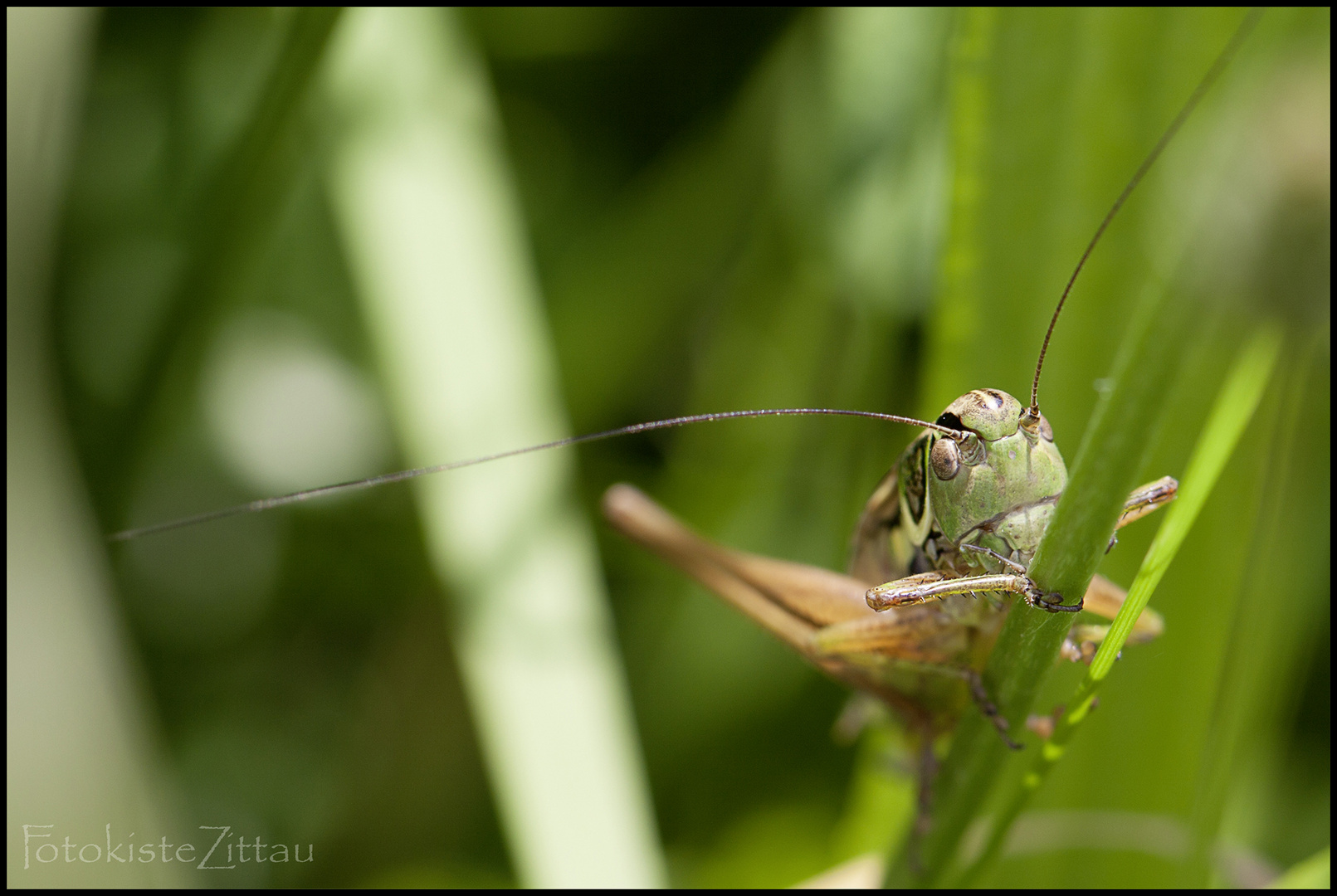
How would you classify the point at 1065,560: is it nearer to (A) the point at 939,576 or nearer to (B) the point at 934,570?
(A) the point at 939,576

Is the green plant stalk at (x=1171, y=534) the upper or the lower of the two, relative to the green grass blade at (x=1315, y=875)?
upper

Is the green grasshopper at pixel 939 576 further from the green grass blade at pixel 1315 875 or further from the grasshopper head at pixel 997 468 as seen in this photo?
the green grass blade at pixel 1315 875

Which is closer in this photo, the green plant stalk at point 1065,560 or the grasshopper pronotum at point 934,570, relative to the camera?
the green plant stalk at point 1065,560

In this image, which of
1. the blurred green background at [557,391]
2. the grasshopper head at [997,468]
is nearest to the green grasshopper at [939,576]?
the grasshopper head at [997,468]

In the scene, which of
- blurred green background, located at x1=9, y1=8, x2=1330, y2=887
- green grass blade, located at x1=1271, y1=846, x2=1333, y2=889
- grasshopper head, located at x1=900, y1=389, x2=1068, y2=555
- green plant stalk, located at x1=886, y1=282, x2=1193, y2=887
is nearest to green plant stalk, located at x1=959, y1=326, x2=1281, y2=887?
green plant stalk, located at x1=886, y1=282, x2=1193, y2=887

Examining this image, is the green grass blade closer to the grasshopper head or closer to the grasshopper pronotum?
the grasshopper pronotum

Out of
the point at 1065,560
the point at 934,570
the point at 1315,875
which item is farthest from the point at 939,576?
the point at 1315,875
